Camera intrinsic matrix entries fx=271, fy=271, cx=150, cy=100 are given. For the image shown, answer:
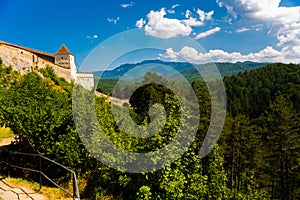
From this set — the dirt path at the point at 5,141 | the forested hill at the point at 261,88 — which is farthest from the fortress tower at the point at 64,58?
the forested hill at the point at 261,88

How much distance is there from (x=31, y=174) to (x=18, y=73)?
2787 cm

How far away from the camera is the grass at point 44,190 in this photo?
25.2 feet

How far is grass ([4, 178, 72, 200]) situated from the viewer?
25.2ft

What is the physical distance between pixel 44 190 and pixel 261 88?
120m

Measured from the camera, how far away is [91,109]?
973cm

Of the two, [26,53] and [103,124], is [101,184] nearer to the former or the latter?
[103,124]

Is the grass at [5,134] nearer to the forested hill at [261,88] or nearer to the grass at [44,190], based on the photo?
the grass at [44,190]

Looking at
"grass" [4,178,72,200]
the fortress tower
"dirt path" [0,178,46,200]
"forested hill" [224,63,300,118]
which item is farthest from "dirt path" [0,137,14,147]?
"forested hill" [224,63,300,118]

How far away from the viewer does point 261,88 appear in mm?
115875

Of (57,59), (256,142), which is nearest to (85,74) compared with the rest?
(57,59)

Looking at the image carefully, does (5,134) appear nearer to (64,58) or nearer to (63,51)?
(64,58)

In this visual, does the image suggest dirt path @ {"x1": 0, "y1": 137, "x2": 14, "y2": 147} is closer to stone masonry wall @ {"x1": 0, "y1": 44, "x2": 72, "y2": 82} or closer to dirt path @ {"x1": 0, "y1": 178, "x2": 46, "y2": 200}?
dirt path @ {"x1": 0, "y1": 178, "x2": 46, "y2": 200}

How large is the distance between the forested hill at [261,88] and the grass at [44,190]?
8156cm

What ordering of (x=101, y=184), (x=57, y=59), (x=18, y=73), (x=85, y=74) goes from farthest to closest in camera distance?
1. (x=57, y=59)
2. (x=85, y=74)
3. (x=18, y=73)
4. (x=101, y=184)
